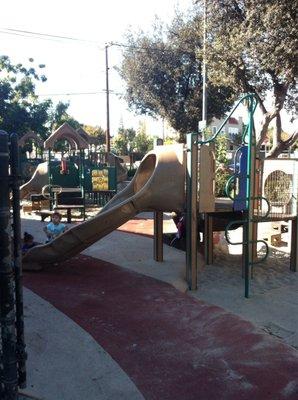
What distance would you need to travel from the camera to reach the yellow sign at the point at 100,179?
51.0 feet

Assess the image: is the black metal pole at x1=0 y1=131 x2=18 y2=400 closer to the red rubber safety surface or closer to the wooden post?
the red rubber safety surface

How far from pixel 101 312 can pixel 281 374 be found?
2.29 metres

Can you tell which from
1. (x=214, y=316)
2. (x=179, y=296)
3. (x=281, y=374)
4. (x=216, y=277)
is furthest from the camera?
(x=216, y=277)

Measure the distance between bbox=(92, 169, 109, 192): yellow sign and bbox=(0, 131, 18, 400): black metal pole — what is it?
12.8 m

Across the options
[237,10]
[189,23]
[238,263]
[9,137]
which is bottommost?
[238,263]

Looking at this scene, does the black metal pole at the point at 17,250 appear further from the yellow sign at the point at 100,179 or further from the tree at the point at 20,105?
the tree at the point at 20,105

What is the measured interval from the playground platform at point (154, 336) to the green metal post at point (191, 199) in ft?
1.22

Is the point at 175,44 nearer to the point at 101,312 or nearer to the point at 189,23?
the point at 189,23

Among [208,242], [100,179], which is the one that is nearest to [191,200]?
[208,242]

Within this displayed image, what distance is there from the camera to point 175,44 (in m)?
26.2

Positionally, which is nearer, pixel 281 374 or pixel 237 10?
pixel 281 374

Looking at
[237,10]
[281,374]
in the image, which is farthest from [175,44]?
[281,374]

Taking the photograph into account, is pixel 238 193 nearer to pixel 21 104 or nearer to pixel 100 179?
pixel 100 179

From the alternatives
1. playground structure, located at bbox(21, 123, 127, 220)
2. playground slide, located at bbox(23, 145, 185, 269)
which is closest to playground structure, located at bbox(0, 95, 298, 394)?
playground slide, located at bbox(23, 145, 185, 269)
